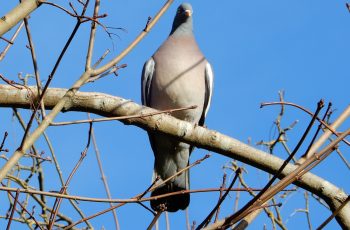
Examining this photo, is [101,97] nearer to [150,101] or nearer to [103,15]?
[103,15]

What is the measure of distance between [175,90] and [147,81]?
311mm

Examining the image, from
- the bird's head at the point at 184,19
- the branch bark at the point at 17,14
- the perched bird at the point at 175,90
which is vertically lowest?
the branch bark at the point at 17,14

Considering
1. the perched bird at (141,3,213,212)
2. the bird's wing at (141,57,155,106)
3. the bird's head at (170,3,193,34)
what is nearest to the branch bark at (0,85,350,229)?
the perched bird at (141,3,213,212)

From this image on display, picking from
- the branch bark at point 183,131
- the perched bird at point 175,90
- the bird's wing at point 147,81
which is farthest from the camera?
the bird's wing at point 147,81

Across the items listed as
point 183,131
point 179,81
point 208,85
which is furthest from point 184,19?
point 183,131

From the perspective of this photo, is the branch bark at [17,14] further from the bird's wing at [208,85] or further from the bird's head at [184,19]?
the bird's head at [184,19]

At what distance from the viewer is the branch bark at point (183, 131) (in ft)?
9.96

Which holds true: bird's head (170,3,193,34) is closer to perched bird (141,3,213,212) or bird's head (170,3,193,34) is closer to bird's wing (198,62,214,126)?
perched bird (141,3,213,212)

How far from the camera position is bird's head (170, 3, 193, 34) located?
5.46 metres

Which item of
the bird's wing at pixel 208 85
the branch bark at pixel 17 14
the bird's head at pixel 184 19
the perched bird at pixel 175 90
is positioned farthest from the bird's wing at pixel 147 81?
the branch bark at pixel 17 14

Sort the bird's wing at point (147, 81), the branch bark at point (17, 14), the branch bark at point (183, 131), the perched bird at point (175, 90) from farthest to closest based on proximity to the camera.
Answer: the bird's wing at point (147, 81), the perched bird at point (175, 90), the branch bark at point (183, 131), the branch bark at point (17, 14)

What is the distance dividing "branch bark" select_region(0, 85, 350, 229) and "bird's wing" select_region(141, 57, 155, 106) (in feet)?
5.77

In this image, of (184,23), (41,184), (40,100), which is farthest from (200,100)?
(40,100)

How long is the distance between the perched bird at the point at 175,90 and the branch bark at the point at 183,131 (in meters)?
1.44
